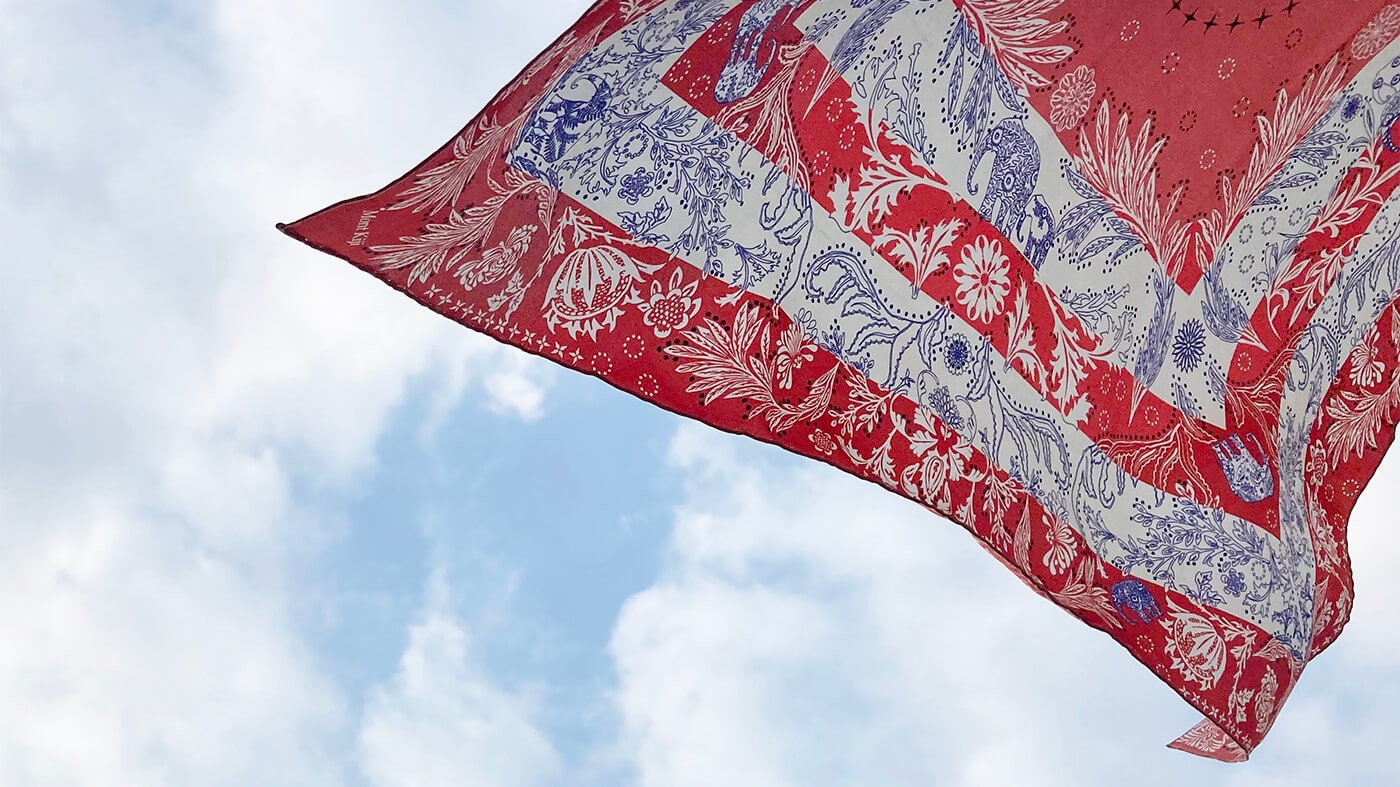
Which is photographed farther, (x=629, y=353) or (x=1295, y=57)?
(x=1295, y=57)

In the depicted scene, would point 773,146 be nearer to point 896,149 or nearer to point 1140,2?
point 896,149

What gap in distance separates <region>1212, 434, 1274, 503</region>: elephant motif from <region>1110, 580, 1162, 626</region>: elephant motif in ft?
1.52

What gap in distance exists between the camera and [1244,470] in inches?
139

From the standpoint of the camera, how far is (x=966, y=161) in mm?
3381

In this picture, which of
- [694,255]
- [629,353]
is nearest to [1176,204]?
[694,255]

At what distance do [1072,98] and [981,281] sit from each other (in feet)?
2.00

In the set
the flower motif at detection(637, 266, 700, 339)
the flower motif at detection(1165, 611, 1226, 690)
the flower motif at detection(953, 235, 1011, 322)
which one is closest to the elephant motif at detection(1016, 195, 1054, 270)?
the flower motif at detection(953, 235, 1011, 322)

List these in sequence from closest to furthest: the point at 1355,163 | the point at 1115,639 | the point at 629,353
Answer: the point at 629,353 < the point at 1115,639 < the point at 1355,163

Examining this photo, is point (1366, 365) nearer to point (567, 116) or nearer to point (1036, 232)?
point (1036, 232)

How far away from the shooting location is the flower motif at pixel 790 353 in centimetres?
317

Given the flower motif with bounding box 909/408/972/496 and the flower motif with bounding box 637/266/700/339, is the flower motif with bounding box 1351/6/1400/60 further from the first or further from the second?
the flower motif with bounding box 637/266/700/339

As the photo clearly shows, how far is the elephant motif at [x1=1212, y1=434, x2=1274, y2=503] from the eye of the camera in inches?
138

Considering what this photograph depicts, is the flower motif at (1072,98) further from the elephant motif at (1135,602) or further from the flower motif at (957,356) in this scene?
the elephant motif at (1135,602)

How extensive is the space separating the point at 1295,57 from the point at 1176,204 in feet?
1.68
